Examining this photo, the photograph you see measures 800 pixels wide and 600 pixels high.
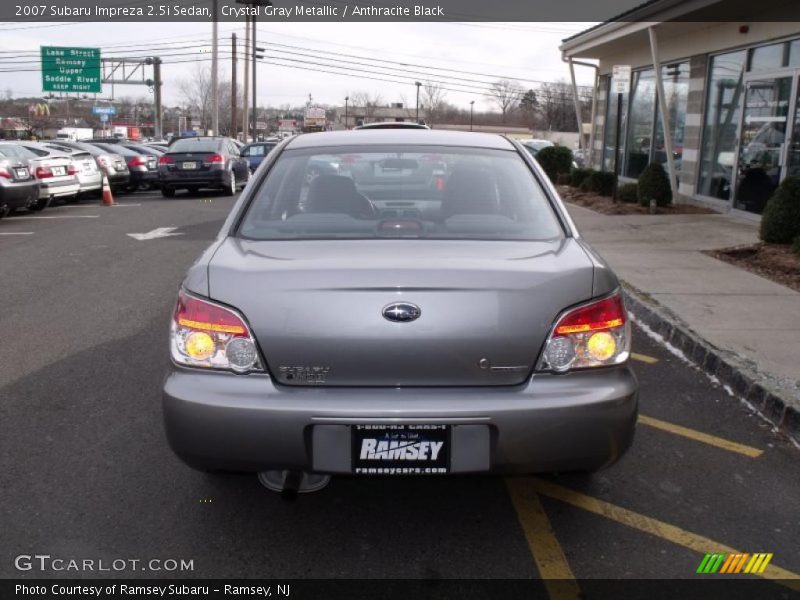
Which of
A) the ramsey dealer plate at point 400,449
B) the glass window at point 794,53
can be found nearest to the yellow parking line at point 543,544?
the ramsey dealer plate at point 400,449

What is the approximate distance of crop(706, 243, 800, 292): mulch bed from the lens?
800 centimetres

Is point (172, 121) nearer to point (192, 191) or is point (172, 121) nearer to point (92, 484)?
point (192, 191)

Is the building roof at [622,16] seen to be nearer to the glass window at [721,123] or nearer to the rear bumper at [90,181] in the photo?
the glass window at [721,123]

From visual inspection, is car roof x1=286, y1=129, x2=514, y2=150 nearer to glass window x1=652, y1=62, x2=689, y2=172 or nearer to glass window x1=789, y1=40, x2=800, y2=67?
glass window x1=789, y1=40, x2=800, y2=67

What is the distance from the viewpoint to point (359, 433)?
2.69m

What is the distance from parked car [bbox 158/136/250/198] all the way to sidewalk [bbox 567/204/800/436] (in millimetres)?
10648

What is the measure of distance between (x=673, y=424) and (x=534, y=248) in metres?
1.89

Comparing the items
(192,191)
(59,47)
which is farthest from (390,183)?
(59,47)

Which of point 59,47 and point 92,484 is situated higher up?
point 59,47

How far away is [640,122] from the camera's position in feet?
62.8

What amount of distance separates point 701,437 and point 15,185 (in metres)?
12.7

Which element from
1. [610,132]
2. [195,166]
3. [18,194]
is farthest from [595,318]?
[610,132]

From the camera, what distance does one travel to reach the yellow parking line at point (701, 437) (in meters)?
4.05

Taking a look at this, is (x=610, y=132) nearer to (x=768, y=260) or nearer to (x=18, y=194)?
(x=768, y=260)
